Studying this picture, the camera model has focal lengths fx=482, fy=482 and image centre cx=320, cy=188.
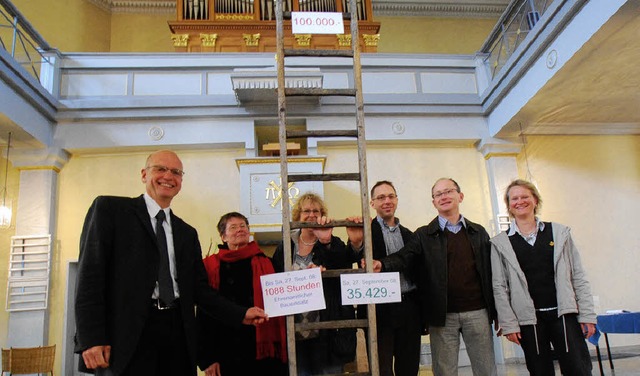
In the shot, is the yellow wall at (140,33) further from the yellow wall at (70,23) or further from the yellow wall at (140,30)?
the yellow wall at (70,23)

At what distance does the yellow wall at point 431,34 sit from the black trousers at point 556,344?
741 cm

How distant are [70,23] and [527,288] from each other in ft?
26.7

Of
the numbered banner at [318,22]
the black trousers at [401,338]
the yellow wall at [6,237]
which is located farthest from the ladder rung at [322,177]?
the yellow wall at [6,237]

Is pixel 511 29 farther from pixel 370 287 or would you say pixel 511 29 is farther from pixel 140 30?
pixel 140 30

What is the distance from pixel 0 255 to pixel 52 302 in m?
0.87

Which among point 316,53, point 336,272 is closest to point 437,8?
point 316,53

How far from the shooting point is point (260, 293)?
103 inches

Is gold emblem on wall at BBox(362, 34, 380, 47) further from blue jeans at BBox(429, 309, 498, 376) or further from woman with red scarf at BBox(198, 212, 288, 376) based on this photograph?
blue jeans at BBox(429, 309, 498, 376)

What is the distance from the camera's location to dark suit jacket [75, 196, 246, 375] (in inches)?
→ 71.1

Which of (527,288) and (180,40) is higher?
(180,40)

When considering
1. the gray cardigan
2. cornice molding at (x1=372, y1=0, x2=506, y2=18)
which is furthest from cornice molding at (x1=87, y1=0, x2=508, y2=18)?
the gray cardigan

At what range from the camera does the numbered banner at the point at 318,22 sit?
7.82 ft

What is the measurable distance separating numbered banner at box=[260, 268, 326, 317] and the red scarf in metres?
0.54

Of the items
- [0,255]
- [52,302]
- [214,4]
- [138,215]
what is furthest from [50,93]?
[138,215]
